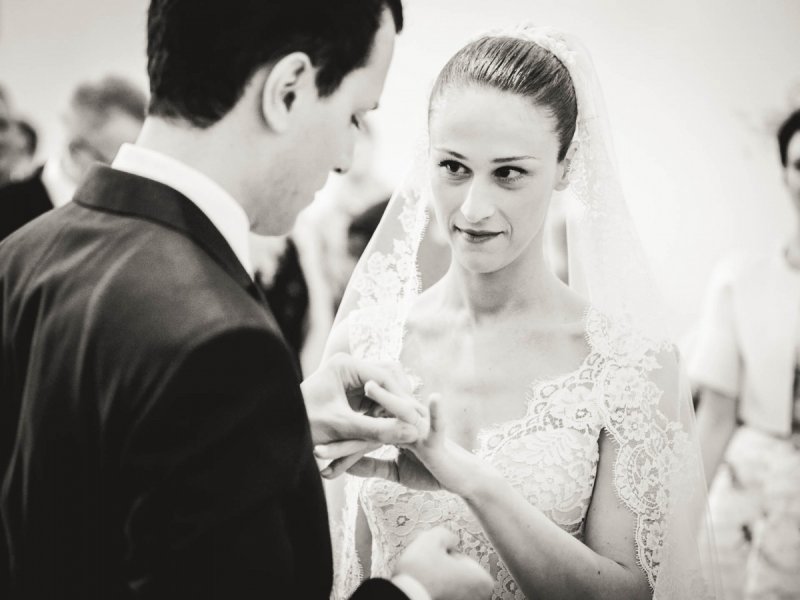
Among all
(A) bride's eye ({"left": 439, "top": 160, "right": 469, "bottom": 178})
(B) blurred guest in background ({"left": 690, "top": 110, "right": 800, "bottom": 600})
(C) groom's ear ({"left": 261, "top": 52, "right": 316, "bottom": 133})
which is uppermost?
(C) groom's ear ({"left": 261, "top": 52, "right": 316, "bottom": 133})

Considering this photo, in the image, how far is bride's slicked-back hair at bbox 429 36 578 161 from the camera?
59.1 inches

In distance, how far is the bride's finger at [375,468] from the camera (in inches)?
58.9

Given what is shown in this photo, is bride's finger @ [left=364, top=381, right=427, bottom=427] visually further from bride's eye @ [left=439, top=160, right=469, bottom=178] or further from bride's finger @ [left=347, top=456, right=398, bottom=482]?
bride's eye @ [left=439, top=160, right=469, bottom=178]

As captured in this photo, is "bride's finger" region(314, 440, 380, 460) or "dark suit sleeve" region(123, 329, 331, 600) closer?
"dark suit sleeve" region(123, 329, 331, 600)

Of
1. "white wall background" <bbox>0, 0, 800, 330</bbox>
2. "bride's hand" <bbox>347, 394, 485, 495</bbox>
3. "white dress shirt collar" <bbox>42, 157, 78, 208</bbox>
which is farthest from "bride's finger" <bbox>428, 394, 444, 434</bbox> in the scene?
"white dress shirt collar" <bbox>42, 157, 78, 208</bbox>

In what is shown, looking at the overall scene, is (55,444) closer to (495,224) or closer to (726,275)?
(495,224)

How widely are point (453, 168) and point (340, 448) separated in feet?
1.95

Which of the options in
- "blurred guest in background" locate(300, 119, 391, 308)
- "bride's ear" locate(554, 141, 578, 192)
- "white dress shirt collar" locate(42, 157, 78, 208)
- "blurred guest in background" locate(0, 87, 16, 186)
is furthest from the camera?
"blurred guest in background" locate(0, 87, 16, 186)

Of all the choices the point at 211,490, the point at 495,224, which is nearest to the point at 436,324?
the point at 495,224

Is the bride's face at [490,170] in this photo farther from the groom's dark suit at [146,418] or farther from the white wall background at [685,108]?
the white wall background at [685,108]

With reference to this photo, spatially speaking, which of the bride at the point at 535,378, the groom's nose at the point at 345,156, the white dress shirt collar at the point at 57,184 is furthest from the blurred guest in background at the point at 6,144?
the groom's nose at the point at 345,156

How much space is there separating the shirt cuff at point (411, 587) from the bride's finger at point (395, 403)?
11.8 inches

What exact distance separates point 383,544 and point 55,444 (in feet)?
3.10

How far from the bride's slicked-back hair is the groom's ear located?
0.66m
